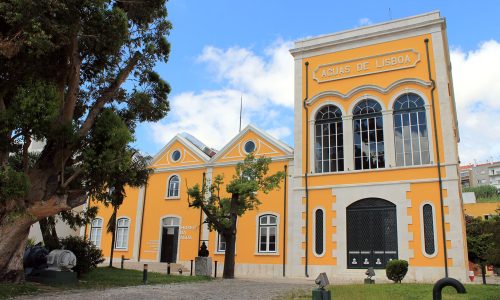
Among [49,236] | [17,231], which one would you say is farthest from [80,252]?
[17,231]

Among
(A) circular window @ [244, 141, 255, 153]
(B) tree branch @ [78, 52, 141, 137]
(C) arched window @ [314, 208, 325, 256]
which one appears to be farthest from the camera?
(A) circular window @ [244, 141, 255, 153]

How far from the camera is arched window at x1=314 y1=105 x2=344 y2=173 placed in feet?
69.4

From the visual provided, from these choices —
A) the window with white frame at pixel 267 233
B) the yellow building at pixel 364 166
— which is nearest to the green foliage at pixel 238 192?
the yellow building at pixel 364 166

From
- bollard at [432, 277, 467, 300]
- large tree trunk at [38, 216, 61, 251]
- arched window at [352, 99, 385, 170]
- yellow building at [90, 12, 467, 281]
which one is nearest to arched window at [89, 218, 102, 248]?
yellow building at [90, 12, 467, 281]

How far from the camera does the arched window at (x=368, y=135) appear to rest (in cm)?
2041

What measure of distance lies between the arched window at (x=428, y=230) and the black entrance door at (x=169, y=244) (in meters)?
13.3

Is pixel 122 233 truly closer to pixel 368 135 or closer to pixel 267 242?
pixel 267 242

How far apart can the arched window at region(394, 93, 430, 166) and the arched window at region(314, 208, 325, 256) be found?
4108 millimetres

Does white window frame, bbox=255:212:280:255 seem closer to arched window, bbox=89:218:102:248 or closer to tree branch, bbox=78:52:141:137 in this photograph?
arched window, bbox=89:218:102:248

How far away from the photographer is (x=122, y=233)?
2742cm

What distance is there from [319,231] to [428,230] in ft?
15.2

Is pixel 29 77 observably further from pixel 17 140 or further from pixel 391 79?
pixel 391 79

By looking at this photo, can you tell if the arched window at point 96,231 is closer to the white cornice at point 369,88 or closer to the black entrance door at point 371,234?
the white cornice at point 369,88

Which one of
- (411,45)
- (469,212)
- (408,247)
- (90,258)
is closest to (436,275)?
(408,247)
